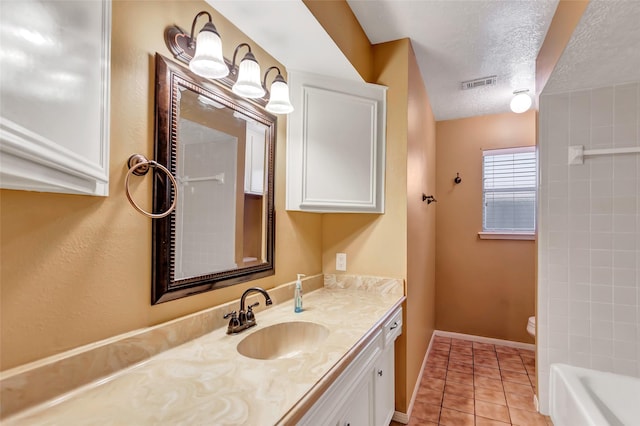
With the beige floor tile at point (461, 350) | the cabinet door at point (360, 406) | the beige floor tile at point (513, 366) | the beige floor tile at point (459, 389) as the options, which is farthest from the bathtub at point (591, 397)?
the beige floor tile at point (461, 350)

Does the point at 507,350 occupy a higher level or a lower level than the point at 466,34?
lower

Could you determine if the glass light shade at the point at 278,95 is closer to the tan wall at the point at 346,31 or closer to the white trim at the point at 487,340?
the tan wall at the point at 346,31

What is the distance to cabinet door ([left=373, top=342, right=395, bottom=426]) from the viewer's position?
1.62 meters

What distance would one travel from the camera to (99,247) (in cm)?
96

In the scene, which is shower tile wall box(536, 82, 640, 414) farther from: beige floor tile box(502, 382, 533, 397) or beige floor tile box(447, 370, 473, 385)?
beige floor tile box(447, 370, 473, 385)

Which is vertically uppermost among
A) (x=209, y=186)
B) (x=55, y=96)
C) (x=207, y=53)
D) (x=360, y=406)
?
(x=207, y=53)

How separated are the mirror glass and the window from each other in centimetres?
286

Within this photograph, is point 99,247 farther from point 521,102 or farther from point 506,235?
point 506,235

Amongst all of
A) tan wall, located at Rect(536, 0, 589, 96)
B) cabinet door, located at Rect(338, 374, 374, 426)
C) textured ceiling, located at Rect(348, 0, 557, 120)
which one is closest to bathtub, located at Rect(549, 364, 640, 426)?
cabinet door, located at Rect(338, 374, 374, 426)

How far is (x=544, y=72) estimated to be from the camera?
2.11 metres

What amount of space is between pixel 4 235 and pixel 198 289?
66cm

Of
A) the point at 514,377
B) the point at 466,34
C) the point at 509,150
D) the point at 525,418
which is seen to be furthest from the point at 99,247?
the point at 509,150

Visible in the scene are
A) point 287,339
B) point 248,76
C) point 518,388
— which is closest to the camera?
point 248,76

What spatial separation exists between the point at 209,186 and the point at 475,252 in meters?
3.23
